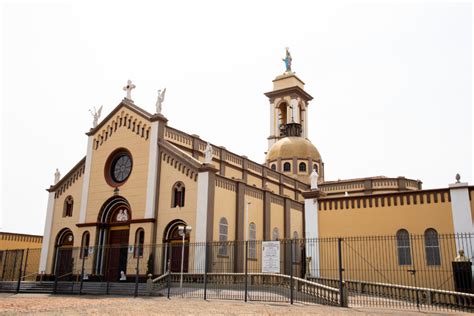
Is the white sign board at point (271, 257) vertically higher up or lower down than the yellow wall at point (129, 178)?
lower down

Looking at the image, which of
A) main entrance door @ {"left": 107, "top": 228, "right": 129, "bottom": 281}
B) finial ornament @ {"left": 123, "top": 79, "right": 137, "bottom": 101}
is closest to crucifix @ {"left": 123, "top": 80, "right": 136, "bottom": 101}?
finial ornament @ {"left": 123, "top": 79, "right": 137, "bottom": 101}

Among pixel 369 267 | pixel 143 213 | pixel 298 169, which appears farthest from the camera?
pixel 298 169

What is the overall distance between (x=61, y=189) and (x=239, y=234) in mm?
15337

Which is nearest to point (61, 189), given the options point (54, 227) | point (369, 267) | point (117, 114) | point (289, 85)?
point (54, 227)

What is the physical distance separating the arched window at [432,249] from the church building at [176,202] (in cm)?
20

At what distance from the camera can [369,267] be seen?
71.9 ft

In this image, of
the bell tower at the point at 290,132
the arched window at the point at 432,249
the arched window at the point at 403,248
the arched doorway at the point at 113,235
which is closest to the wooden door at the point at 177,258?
the arched doorway at the point at 113,235

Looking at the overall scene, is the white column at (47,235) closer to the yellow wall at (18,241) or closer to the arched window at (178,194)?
the yellow wall at (18,241)

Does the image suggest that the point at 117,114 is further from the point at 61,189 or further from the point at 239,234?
the point at 239,234

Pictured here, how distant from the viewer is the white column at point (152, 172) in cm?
3050

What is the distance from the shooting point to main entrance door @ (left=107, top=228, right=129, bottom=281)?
103 feet

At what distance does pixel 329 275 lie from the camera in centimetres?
2267

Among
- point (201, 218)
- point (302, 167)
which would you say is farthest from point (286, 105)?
point (201, 218)

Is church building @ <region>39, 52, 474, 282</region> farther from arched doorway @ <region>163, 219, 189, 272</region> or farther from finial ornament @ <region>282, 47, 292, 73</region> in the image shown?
finial ornament @ <region>282, 47, 292, 73</region>
